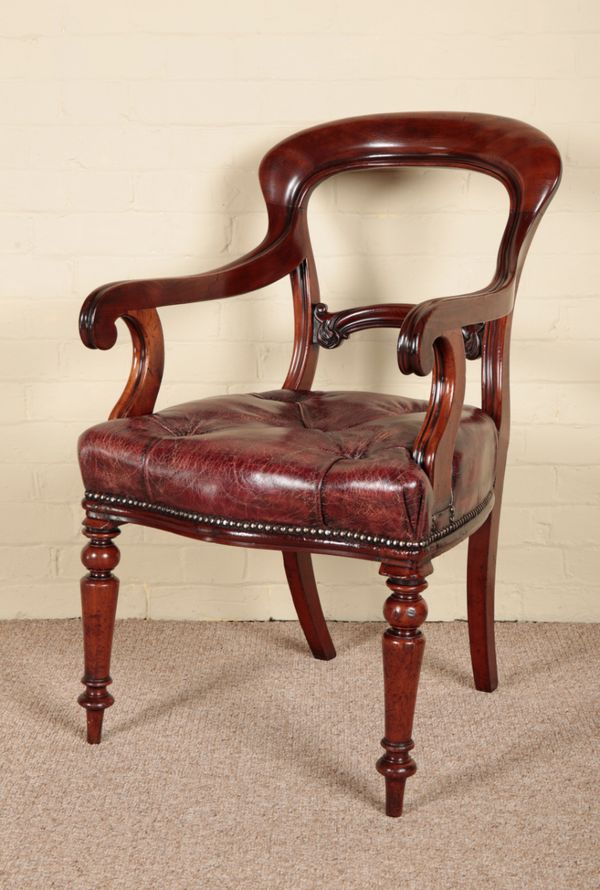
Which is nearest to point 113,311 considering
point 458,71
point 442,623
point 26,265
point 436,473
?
point 436,473

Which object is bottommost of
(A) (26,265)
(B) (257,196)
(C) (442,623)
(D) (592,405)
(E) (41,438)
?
(C) (442,623)

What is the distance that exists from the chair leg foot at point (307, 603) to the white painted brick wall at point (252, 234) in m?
0.27

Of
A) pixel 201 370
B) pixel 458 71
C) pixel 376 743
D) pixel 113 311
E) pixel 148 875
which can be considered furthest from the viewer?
pixel 201 370

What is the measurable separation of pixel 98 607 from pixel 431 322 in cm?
68

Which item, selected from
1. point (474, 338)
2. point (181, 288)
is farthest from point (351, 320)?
point (181, 288)

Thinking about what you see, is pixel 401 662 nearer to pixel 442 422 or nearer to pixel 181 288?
pixel 442 422

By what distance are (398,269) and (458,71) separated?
0.40m

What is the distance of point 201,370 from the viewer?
2.25m

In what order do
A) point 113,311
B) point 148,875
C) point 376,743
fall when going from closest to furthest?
point 148,875, point 113,311, point 376,743

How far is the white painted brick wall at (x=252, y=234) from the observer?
2104 mm

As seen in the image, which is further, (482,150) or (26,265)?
(26,265)

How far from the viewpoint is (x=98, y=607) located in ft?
5.35

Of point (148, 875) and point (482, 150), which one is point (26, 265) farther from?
point (148, 875)

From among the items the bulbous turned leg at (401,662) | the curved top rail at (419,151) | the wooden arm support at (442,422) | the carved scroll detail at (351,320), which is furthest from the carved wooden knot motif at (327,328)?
the bulbous turned leg at (401,662)
